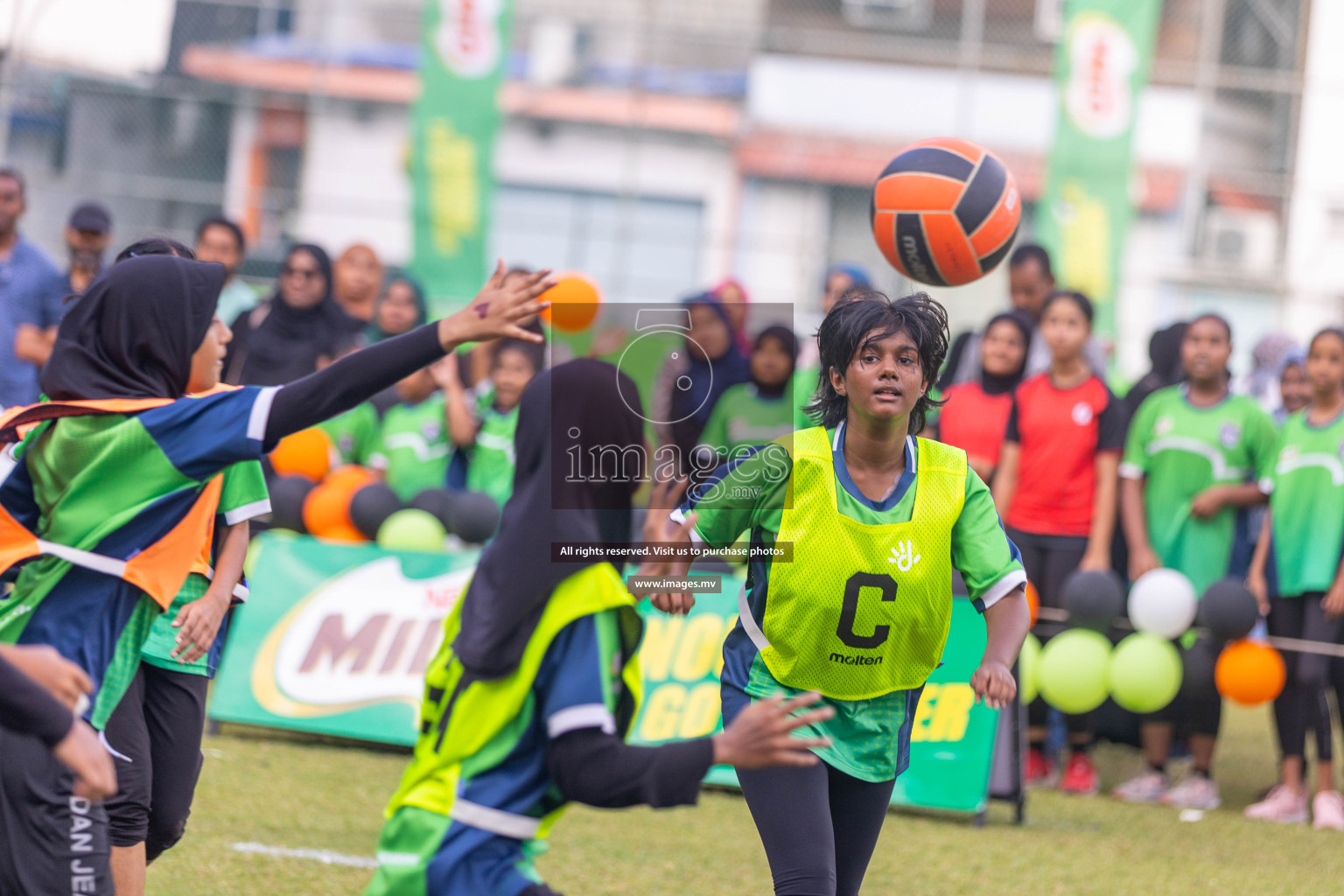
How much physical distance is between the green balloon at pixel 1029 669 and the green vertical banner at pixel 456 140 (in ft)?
28.8

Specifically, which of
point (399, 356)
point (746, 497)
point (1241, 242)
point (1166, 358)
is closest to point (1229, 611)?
point (1166, 358)

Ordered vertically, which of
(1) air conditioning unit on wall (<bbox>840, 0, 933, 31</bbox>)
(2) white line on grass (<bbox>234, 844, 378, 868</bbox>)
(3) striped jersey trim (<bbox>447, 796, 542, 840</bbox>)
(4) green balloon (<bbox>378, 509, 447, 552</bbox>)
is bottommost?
(2) white line on grass (<bbox>234, 844, 378, 868</bbox>)

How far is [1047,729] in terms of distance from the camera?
25.9 ft

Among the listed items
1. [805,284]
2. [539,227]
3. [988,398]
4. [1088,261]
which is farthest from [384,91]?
[988,398]

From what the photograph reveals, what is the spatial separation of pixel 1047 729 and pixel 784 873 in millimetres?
4714

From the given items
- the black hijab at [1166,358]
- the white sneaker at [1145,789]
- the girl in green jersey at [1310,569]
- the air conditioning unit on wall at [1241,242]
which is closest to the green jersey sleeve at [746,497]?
the girl in green jersey at [1310,569]

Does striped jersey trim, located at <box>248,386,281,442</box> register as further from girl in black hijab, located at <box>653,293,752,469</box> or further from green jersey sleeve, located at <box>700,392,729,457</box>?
girl in black hijab, located at <box>653,293,752,469</box>

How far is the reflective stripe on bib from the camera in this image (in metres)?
3.66

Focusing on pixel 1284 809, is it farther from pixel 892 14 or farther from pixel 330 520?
pixel 892 14

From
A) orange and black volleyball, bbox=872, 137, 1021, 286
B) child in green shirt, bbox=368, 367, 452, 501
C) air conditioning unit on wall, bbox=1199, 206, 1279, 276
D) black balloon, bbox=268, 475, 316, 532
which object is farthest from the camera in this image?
air conditioning unit on wall, bbox=1199, 206, 1279, 276

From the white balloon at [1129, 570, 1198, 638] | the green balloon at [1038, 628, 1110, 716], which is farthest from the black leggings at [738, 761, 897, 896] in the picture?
the white balloon at [1129, 570, 1198, 638]

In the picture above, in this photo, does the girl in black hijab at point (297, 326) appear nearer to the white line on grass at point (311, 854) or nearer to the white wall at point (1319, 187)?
the white line on grass at point (311, 854)

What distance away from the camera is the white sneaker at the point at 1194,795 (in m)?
7.33

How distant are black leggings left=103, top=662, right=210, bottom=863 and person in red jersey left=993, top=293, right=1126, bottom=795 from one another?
15.0 ft
